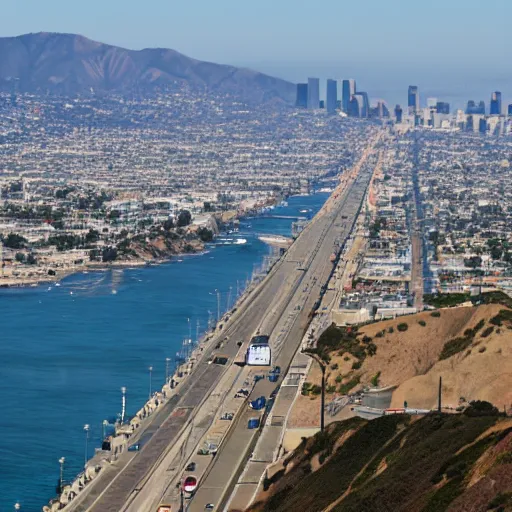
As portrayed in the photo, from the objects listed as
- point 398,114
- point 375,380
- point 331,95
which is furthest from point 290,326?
point 331,95

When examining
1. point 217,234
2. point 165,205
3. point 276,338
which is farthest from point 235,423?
point 165,205

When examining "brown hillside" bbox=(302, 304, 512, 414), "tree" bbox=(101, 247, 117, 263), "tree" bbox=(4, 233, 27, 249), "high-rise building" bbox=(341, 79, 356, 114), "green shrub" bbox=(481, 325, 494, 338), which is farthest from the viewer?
"high-rise building" bbox=(341, 79, 356, 114)

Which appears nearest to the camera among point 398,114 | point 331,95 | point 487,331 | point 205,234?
point 487,331

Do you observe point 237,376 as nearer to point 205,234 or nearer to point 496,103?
point 205,234

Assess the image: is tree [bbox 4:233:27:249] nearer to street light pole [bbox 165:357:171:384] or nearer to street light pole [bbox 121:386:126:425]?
street light pole [bbox 165:357:171:384]

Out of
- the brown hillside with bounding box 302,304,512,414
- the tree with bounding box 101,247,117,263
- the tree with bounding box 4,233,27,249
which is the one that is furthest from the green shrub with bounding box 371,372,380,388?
the tree with bounding box 4,233,27,249
